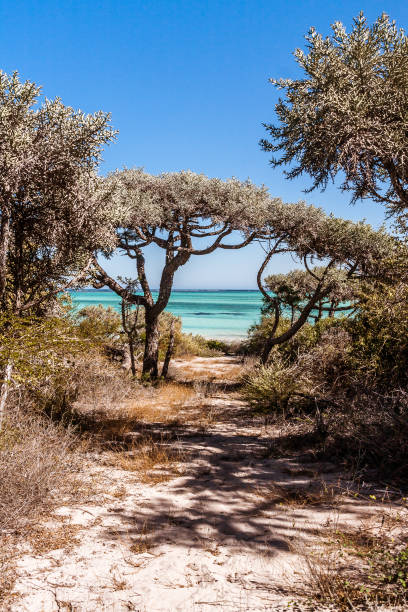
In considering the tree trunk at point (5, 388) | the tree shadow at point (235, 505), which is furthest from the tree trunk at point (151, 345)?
the tree trunk at point (5, 388)

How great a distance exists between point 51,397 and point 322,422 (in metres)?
5.83

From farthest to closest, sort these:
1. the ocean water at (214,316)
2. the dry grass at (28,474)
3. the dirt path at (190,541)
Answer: the ocean water at (214,316), the dry grass at (28,474), the dirt path at (190,541)

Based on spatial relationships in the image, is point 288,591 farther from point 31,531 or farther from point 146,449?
point 146,449

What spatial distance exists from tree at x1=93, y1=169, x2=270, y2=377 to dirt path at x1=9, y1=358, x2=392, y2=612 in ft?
25.4

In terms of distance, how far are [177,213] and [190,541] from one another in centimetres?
1097

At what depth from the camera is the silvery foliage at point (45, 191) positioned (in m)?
5.84

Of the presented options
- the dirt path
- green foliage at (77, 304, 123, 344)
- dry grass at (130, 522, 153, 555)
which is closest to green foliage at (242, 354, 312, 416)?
the dirt path

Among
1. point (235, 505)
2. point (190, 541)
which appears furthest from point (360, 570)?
point (235, 505)

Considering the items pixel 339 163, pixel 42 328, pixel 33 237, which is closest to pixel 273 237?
pixel 339 163

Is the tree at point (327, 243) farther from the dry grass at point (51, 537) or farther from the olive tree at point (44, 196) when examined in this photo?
the dry grass at point (51, 537)

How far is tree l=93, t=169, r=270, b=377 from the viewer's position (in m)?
12.6

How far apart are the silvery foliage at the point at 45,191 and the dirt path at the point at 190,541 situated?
3871mm

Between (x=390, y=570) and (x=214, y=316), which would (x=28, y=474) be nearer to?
(x=390, y=570)

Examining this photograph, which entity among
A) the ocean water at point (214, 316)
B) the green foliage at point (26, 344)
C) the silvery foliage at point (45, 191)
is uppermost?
the silvery foliage at point (45, 191)
